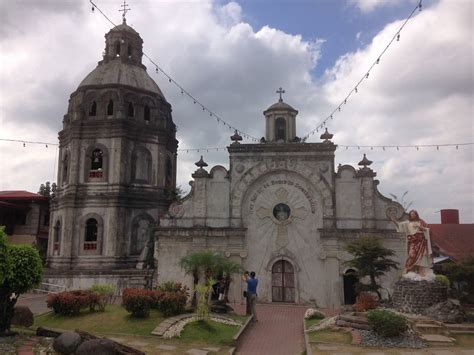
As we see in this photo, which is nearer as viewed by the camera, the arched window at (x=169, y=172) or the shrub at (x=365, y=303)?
the shrub at (x=365, y=303)

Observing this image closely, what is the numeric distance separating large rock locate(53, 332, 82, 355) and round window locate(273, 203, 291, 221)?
14.7m

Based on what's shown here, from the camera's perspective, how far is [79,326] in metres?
15.3

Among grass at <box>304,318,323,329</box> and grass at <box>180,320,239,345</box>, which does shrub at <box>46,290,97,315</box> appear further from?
grass at <box>304,318,323,329</box>

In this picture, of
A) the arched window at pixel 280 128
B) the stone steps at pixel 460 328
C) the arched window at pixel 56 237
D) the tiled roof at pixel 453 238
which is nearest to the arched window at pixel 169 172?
the arched window at pixel 56 237

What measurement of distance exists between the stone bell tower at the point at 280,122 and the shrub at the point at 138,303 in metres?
13.2

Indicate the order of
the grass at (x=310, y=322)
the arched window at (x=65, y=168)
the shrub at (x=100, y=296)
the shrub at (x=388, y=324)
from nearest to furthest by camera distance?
the shrub at (x=388, y=324) < the grass at (x=310, y=322) < the shrub at (x=100, y=296) < the arched window at (x=65, y=168)

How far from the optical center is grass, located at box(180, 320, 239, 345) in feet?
44.3

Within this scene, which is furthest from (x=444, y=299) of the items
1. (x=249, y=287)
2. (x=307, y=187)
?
(x=307, y=187)

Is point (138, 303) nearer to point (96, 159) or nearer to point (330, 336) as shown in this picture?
point (330, 336)

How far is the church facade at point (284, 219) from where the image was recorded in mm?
22812

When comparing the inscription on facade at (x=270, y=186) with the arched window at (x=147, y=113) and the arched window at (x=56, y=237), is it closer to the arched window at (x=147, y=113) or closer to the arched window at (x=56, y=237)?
the arched window at (x=147, y=113)

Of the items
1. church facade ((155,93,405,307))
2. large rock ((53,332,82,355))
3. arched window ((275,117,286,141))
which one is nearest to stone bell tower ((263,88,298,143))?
arched window ((275,117,286,141))

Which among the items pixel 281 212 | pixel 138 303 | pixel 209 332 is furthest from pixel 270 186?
pixel 209 332

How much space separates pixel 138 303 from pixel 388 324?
826 cm
